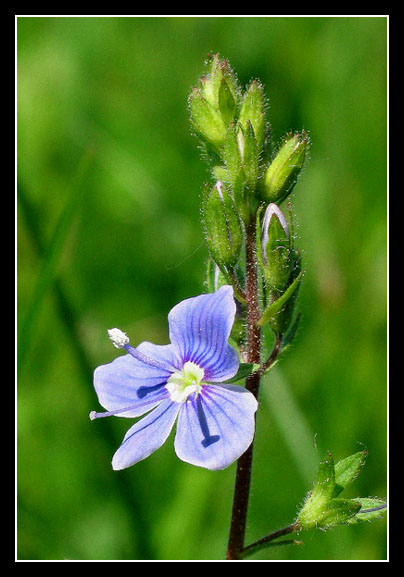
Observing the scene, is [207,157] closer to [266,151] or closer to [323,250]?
[266,151]

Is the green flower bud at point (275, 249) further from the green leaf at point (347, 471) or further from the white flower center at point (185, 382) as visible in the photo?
the green leaf at point (347, 471)

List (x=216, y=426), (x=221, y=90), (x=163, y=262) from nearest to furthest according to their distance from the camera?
(x=216, y=426), (x=221, y=90), (x=163, y=262)

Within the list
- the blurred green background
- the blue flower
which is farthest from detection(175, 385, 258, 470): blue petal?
the blurred green background

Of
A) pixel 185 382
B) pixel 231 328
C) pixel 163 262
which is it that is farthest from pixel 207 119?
pixel 163 262

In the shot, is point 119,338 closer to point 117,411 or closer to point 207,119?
point 117,411

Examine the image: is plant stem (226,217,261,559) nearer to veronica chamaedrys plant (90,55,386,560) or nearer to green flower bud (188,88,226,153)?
veronica chamaedrys plant (90,55,386,560)

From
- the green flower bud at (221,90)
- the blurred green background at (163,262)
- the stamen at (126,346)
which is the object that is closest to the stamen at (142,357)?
the stamen at (126,346)
